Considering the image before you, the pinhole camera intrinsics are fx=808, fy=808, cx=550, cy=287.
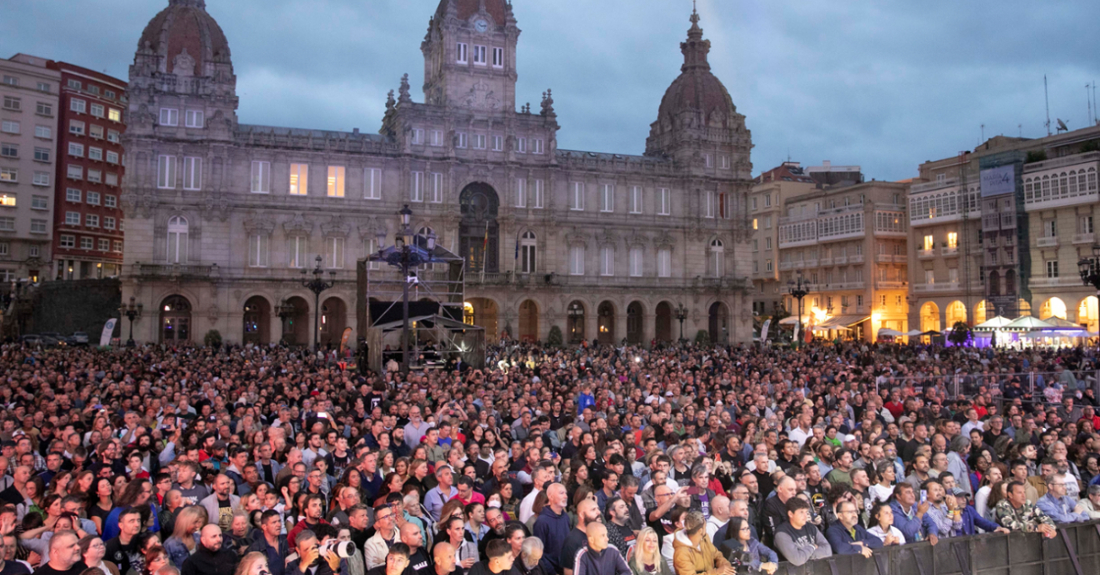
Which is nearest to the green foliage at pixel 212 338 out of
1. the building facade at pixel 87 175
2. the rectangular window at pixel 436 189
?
the rectangular window at pixel 436 189

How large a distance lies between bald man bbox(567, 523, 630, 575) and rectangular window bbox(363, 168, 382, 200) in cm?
4412

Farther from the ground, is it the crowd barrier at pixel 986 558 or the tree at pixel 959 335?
the tree at pixel 959 335

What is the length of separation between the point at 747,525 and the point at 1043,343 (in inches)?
1843

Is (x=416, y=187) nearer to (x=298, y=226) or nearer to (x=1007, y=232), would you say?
(x=298, y=226)

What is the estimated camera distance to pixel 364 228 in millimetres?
48531

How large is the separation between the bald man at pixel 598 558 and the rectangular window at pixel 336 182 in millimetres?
44215

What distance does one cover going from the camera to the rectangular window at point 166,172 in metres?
44.6

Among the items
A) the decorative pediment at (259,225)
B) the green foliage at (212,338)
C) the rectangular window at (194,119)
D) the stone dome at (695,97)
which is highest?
the stone dome at (695,97)

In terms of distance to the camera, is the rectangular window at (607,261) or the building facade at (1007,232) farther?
the rectangular window at (607,261)

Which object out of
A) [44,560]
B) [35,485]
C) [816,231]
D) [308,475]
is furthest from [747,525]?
[816,231]

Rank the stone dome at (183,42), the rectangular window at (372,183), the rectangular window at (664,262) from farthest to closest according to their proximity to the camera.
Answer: the rectangular window at (664,262)
the rectangular window at (372,183)
the stone dome at (183,42)

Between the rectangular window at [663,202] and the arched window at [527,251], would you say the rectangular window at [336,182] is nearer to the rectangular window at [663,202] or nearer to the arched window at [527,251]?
the arched window at [527,251]

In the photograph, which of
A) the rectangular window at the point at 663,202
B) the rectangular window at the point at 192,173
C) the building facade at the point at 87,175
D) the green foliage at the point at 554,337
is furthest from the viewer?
the building facade at the point at 87,175

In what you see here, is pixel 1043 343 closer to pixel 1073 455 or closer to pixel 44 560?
pixel 1073 455
